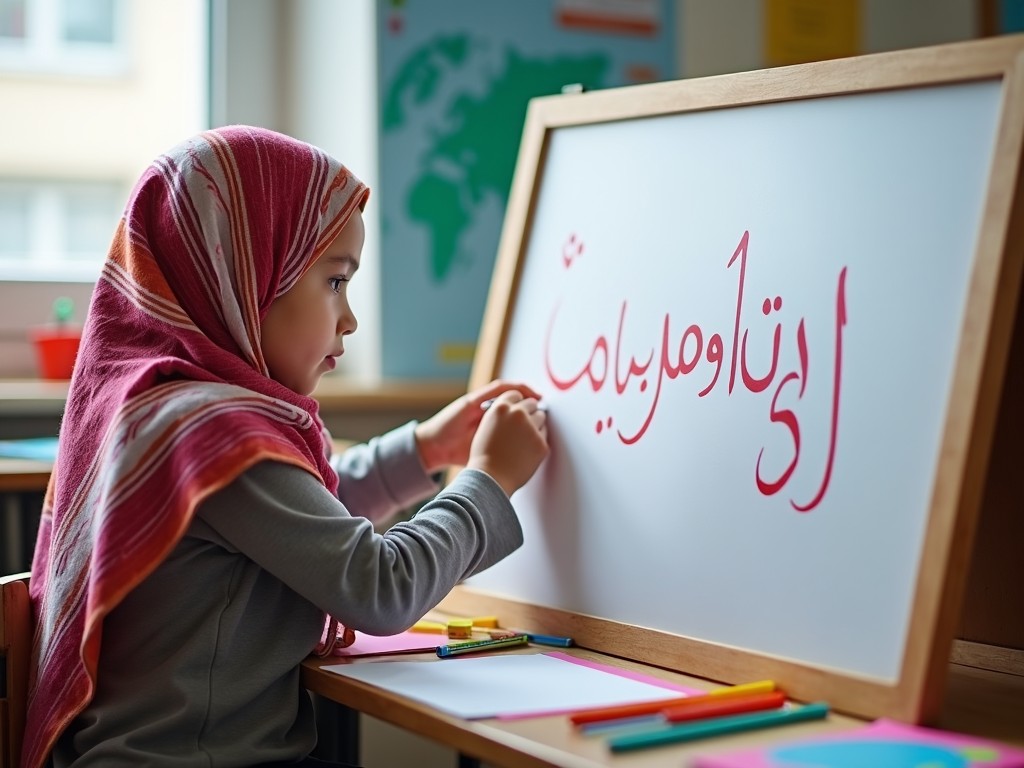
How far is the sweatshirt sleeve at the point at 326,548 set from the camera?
926 millimetres

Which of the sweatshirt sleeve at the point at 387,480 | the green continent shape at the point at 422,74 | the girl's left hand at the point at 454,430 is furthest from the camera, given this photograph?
the green continent shape at the point at 422,74

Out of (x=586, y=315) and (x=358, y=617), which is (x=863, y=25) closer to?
(x=586, y=315)

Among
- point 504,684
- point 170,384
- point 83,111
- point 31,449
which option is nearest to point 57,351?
point 31,449

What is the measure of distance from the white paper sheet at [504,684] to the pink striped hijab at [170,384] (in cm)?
17

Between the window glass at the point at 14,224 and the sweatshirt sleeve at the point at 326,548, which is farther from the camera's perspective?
the window glass at the point at 14,224

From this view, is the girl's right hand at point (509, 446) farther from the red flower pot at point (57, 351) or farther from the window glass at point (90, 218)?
the window glass at point (90, 218)

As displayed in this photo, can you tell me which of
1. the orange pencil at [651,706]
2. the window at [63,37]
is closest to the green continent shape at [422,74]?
the window at [63,37]

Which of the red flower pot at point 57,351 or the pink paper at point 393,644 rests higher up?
the red flower pot at point 57,351

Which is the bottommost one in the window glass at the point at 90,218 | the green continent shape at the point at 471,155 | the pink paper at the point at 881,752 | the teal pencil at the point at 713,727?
the teal pencil at the point at 713,727

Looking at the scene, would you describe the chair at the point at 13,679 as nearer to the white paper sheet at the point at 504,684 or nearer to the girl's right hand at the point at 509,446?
the white paper sheet at the point at 504,684

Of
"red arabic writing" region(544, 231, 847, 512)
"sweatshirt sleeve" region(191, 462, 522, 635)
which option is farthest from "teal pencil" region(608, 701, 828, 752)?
"sweatshirt sleeve" region(191, 462, 522, 635)

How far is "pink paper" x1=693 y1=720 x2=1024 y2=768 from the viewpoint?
0.69 m

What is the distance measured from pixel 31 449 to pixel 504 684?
0.86 meters

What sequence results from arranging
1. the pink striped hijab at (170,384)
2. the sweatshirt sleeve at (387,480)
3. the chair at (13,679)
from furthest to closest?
the sweatshirt sleeve at (387,480), the chair at (13,679), the pink striped hijab at (170,384)
